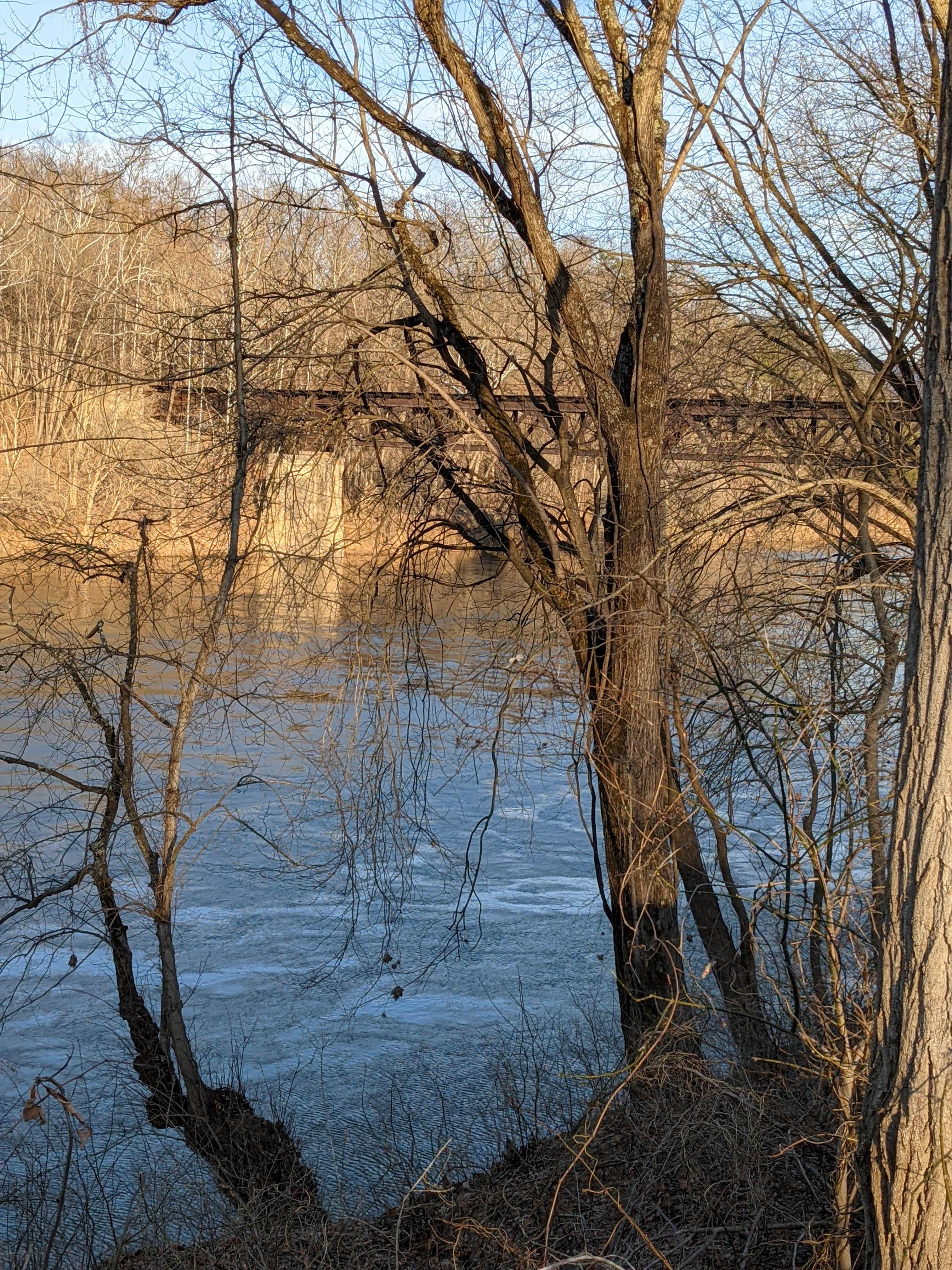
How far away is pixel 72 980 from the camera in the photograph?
10.3 meters

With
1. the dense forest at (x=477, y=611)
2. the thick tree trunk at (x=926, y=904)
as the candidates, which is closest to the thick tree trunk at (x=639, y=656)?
the dense forest at (x=477, y=611)

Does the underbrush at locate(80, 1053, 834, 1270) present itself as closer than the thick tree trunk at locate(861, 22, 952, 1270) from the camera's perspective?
No

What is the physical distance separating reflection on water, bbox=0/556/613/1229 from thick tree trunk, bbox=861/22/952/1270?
3.36 meters

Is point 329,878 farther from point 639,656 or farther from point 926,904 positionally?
point 926,904

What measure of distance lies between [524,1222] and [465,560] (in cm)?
2295

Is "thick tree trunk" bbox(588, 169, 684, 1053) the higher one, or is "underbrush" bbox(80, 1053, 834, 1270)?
"thick tree trunk" bbox(588, 169, 684, 1053)

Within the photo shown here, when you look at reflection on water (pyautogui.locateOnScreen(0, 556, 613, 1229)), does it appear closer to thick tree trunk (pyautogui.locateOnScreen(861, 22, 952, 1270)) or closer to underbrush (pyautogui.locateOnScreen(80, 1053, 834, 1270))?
underbrush (pyautogui.locateOnScreen(80, 1053, 834, 1270))

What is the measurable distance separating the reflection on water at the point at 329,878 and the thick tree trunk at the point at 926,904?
3359 mm

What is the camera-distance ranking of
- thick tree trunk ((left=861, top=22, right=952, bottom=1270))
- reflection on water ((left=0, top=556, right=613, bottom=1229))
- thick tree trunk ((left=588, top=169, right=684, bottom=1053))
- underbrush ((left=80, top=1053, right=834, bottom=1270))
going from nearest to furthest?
1. thick tree trunk ((left=861, top=22, right=952, bottom=1270))
2. underbrush ((left=80, top=1053, right=834, bottom=1270))
3. thick tree trunk ((left=588, top=169, right=684, bottom=1053))
4. reflection on water ((left=0, top=556, right=613, bottom=1229))

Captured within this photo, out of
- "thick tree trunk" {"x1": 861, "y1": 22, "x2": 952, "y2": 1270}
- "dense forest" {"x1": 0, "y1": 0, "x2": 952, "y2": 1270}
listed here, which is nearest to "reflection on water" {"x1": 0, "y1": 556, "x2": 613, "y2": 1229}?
"dense forest" {"x1": 0, "y1": 0, "x2": 952, "y2": 1270}

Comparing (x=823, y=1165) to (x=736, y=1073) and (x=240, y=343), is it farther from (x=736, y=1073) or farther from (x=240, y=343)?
(x=240, y=343)

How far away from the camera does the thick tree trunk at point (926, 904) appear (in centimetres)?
325

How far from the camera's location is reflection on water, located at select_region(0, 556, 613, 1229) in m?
8.06

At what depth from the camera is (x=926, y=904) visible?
3275mm
